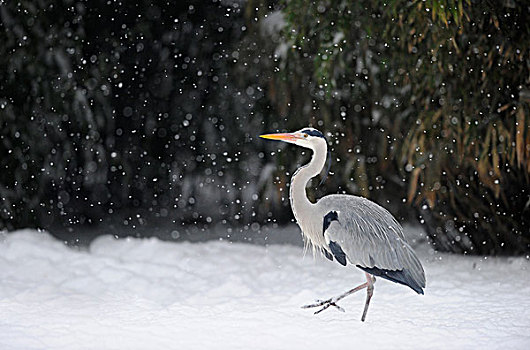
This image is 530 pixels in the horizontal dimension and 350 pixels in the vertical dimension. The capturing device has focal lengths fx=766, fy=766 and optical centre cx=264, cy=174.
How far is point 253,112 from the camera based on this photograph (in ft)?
19.3

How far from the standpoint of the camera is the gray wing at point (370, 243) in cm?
355

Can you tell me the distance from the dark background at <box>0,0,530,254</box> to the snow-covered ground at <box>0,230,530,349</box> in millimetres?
526

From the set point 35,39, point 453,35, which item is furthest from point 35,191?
point 453,35

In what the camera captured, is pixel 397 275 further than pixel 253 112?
No

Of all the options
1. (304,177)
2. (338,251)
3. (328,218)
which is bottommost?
(338,251)

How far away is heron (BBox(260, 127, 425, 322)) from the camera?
3551mm

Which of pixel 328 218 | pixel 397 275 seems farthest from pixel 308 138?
pixel 397 275

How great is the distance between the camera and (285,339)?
11.9 ft

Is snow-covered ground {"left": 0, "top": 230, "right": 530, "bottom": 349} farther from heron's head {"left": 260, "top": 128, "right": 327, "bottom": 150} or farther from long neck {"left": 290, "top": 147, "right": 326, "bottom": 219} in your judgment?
heron's head {"left": 260, "top": 128, "right": 327, "bottom": 150}

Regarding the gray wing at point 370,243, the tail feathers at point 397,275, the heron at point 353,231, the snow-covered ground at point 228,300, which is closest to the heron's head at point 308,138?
the heron at point 353,231

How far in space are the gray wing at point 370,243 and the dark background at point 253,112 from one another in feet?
4.84

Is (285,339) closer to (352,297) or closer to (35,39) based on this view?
(352,297)

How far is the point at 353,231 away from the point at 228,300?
1.19 metres

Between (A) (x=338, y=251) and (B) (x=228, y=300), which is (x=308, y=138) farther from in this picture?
(B) (x=228, y=300)
